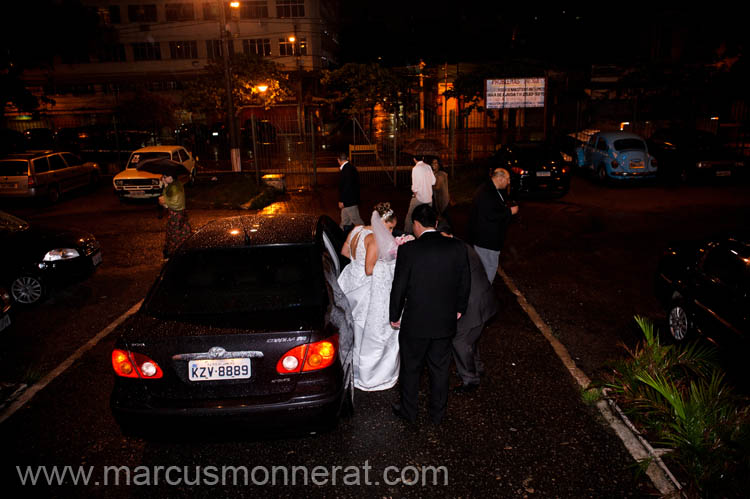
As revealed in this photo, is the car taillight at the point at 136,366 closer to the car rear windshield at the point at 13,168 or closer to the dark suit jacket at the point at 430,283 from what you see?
the dark suit jacket at the point at 430,283

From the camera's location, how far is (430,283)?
415cm

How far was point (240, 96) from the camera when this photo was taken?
31.9 metres

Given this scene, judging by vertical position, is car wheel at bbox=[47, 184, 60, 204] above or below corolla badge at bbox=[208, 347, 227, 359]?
below

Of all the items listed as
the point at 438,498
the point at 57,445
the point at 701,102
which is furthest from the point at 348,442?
the point at 701,102

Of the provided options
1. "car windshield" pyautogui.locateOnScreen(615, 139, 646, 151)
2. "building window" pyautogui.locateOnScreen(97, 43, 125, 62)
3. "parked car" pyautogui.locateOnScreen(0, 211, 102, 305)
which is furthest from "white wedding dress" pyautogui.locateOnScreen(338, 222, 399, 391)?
"building window" pyautogui.locateOnScreen(97, 43, 125, 62)

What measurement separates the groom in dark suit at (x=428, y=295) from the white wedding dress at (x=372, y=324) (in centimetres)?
55

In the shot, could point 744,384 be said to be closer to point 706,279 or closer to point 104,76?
point 706,279

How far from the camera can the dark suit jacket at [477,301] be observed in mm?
4699

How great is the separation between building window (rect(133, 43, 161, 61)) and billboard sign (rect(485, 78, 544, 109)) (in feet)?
131

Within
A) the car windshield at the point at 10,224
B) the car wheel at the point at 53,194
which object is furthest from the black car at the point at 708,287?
the car wheel at the point at 53,194

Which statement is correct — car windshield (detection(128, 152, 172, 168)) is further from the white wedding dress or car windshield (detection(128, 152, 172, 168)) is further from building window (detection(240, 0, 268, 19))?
building window (detection(240, 0, 268, 19))

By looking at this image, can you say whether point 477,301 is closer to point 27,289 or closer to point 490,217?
point 490,217

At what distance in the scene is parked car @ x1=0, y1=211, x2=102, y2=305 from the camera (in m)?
7.55

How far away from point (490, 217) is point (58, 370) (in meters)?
5.24
